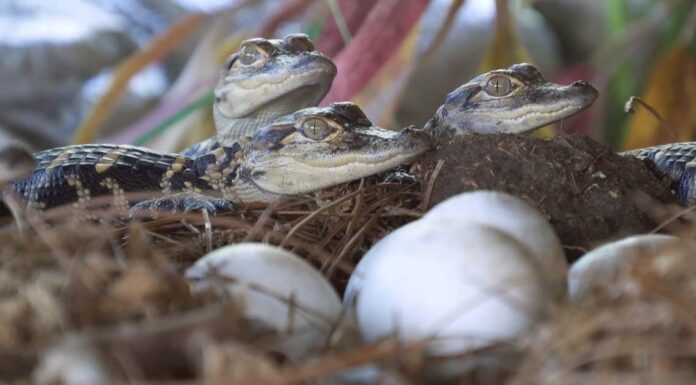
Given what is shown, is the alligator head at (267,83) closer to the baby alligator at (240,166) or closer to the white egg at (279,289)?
the baby alligator at (240,166)

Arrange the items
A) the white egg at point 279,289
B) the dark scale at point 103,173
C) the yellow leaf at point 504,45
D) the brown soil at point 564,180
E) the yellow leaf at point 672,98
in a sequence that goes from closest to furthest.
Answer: the white egg at point 279,289 → the brown soil at point 564,180 → the dark scale at point 103,173 → the yellow leaf at point 504,45 → the yellow leaf at point 672,98

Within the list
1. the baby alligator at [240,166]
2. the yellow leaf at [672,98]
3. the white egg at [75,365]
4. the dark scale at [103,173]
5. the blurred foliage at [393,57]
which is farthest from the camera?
the yellow leaf at [672,98]

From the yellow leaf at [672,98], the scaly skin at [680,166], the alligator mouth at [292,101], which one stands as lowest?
the yellow leaf at [672,98]

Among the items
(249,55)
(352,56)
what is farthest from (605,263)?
(352,56)

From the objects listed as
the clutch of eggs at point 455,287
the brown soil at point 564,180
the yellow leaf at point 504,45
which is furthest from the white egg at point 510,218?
the yellow leaf at point 504,45

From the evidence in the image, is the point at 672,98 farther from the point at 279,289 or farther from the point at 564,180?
the point at 279,289

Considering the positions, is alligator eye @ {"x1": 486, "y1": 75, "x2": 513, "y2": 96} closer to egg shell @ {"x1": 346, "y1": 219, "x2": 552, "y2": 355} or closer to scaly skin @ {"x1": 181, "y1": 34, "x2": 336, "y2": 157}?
scaly skin @ {"x1": 181, "y1": 34, "x2": 336, "y2": 157}

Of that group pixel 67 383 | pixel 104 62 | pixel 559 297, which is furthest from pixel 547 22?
pixel 67 383
